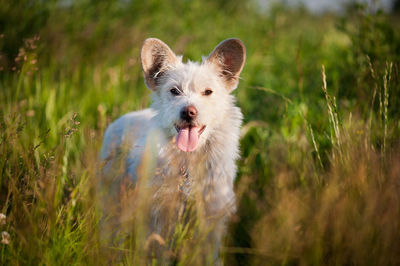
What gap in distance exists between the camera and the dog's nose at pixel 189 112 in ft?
8.19

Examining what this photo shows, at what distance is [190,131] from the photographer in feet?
8.52

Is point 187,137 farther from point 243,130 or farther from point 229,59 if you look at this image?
point 243,130

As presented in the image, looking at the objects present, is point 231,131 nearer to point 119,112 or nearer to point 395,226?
point 395,226

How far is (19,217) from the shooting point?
6.55ft

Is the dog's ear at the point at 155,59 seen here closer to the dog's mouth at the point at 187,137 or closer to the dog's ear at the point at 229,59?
the dog's ear at the point at 229,59

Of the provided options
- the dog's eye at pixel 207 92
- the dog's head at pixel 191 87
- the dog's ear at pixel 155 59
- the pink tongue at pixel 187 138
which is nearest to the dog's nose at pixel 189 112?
the dog's head at pixel 191 87

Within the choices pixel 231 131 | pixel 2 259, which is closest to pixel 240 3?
pixel 231 131

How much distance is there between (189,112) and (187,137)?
224 millimetres

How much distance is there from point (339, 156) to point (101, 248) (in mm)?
1945

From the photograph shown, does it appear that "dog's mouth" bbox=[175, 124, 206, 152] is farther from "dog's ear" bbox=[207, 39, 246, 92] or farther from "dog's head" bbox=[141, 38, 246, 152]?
"dog's ear" bbox=[207, 39, 246, 92]

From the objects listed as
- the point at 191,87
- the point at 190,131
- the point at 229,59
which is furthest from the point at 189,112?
the point at 229,59

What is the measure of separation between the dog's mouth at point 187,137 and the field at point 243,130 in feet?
1.90

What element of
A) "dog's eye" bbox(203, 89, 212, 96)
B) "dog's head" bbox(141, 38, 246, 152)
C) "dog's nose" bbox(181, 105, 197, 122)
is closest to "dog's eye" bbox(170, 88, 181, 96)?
"dog's head" bbox(141, 38, 246, 152)

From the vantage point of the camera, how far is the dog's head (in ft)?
8.43
